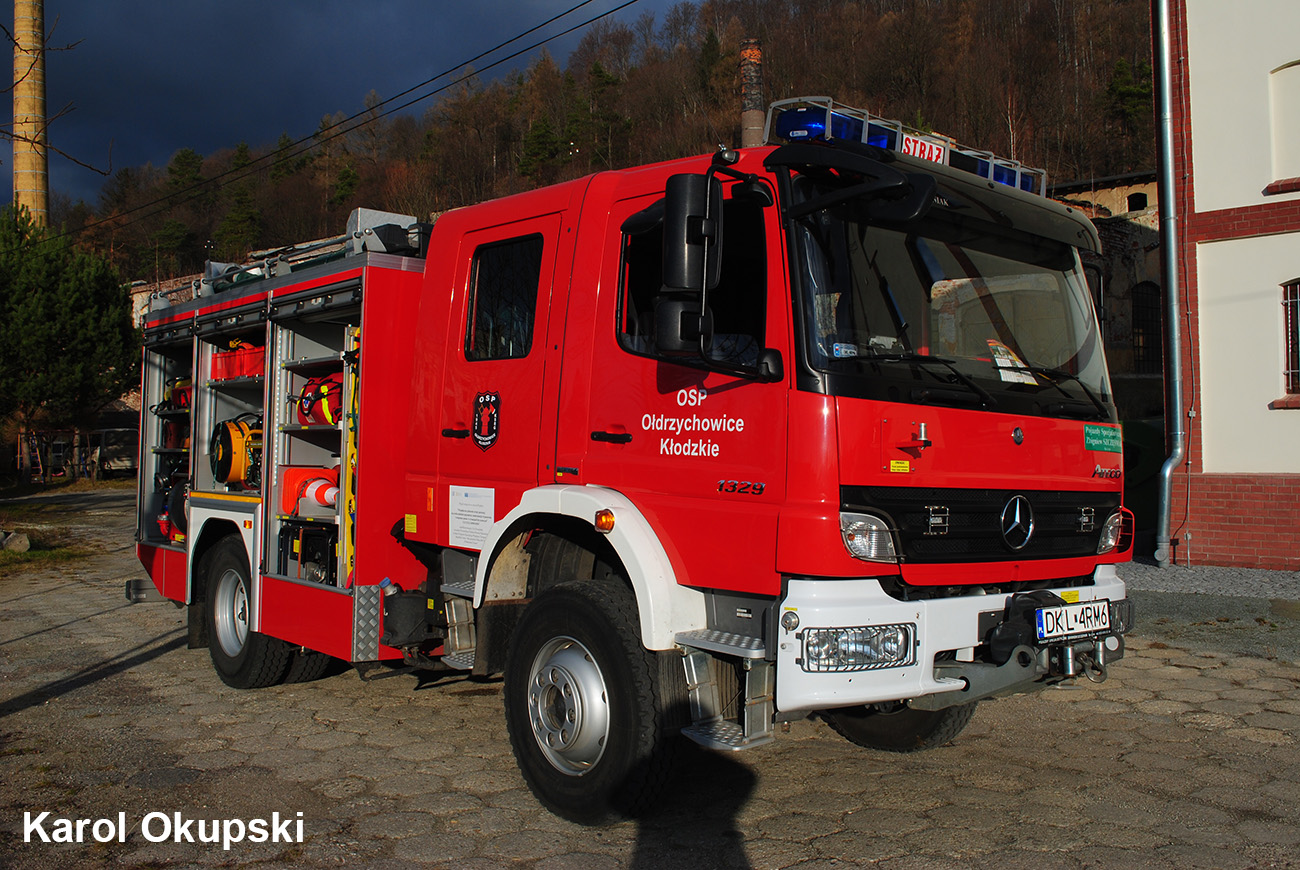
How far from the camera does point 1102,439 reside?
4.49 m

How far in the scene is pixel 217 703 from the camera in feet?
20.4

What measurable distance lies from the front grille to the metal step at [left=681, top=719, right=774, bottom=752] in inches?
32.9

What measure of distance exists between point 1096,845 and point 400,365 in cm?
394

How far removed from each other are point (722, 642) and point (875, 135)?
2.18 meters

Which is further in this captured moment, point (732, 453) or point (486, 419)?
point (486, 419)

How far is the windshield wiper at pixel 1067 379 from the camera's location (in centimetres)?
432

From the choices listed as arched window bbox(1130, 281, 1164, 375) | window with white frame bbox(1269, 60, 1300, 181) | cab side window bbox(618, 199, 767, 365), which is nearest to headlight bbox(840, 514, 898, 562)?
cab side window bbox(618, 199, 767, 365)

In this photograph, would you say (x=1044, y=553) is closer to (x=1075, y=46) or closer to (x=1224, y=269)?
(x=1224, y=269)

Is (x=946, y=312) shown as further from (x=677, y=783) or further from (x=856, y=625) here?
(x=677, y=783)

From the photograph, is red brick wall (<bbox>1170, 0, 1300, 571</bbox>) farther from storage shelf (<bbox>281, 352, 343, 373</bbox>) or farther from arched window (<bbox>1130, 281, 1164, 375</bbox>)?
arched window (<bbox>1130, 281, 1164, 375</bbox>)

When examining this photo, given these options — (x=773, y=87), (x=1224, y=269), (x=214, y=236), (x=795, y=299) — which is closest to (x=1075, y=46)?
(x=773, y=87)

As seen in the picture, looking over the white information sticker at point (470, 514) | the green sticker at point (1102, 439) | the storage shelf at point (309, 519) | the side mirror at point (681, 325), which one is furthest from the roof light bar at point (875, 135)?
the storage shelf at point (309, 519)

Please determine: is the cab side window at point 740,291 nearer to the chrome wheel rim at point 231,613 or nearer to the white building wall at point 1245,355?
the chrome wheel rim at point 231,613

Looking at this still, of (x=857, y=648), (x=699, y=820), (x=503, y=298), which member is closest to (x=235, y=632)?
(x=503, y=298)
